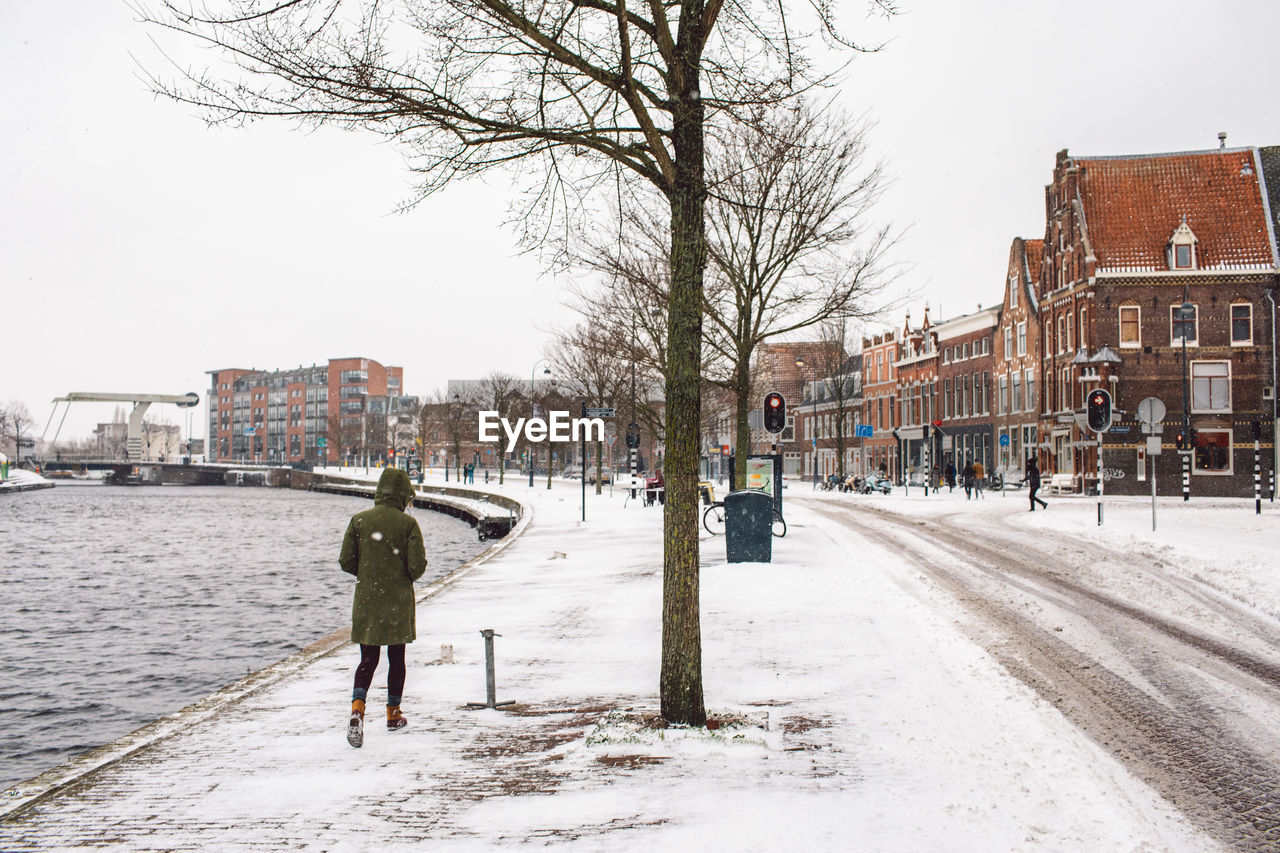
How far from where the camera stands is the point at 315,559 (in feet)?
97.1

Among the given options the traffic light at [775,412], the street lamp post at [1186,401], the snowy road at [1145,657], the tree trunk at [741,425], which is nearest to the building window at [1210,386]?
the street lamp post at [1186,401]

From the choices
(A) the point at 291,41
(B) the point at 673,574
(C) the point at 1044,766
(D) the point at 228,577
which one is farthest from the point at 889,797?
(D) the point at 228,577

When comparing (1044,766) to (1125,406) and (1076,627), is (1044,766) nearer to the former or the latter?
(1076,627)

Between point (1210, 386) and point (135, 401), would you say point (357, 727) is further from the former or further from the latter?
point (135, 401)

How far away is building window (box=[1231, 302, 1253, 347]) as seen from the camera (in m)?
41.2

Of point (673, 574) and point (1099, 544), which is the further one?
point (1099, 544)

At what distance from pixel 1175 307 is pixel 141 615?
41292 mm

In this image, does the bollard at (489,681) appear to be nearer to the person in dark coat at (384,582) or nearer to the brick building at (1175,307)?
the person in dark coat at (384,582)

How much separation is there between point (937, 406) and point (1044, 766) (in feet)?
194

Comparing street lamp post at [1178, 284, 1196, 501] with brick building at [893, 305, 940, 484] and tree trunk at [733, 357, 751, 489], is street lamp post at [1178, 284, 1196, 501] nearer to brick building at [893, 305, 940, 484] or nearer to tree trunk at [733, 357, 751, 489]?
brick building at [893, 305, 940, 484]

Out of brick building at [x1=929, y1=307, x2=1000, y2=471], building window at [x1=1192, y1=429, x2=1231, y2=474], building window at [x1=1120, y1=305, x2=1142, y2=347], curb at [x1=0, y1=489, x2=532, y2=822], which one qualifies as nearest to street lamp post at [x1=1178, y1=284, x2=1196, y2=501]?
building window at [x1=1192, y1=429, x2=1231, y2=474]

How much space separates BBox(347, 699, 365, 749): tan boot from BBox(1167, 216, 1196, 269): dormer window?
4426 centimetres

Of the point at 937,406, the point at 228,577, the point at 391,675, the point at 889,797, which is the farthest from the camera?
the point at 937,406

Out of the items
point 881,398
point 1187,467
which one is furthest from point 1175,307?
point 881,398
